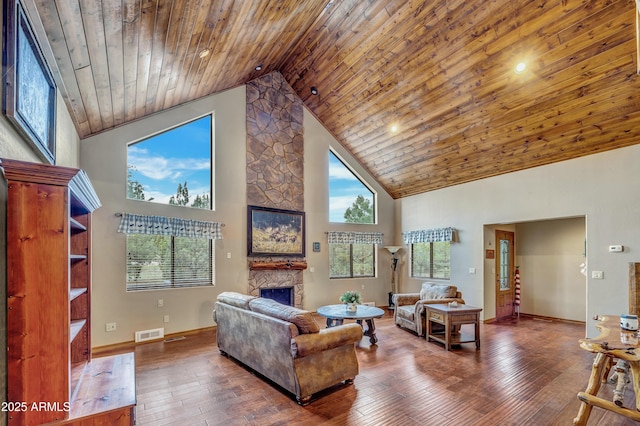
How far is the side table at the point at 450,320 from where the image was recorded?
4.84m

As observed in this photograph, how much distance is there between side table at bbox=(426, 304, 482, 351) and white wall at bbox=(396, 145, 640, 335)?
1.84 meters

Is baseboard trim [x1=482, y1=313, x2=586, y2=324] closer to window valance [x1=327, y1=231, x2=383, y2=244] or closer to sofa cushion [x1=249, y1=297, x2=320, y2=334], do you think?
window valance [x1=327, y1=231, x2=383, y2=244]

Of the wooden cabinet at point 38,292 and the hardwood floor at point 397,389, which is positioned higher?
the wooden cabinet at point 38,292

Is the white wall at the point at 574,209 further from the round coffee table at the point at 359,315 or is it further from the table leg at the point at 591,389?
the round coffee table at the point at 359,315

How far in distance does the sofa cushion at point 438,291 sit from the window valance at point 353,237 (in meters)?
2.11

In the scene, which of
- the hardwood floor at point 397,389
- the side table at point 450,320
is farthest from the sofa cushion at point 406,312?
the hardwood floor at point 397,389

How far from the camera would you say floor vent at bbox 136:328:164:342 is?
16.8ft

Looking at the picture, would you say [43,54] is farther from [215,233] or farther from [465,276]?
[465,276]

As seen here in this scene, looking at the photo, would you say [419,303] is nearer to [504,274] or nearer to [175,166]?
[504,274]

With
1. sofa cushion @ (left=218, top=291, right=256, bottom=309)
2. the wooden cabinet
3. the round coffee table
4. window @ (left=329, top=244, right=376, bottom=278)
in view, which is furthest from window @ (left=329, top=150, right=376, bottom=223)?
the wooden cabinet

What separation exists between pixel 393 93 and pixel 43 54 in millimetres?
4978

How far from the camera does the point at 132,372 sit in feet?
7.86

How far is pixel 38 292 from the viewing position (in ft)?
5.44

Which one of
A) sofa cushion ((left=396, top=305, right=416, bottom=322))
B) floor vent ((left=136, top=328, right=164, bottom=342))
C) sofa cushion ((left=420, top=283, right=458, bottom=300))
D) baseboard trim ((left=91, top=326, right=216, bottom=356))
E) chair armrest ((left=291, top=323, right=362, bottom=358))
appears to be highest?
chair armrest ((left=291, top=323, right=362, bottom=358))
